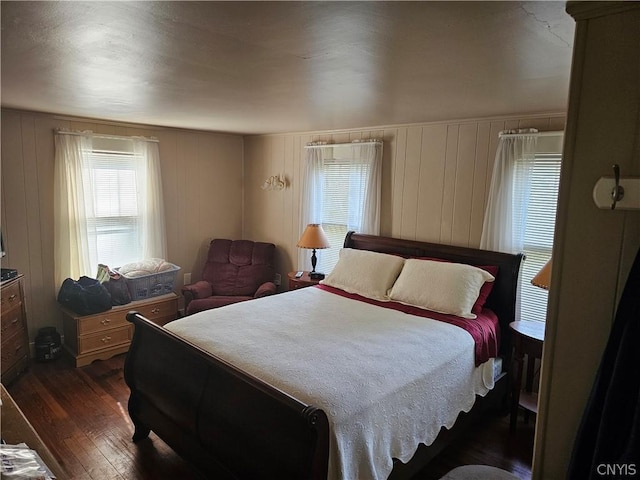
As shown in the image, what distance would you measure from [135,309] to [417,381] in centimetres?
306

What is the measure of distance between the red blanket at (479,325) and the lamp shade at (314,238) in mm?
1075

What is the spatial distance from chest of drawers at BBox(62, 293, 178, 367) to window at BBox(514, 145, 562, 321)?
11.4ft

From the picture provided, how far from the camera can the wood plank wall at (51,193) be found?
3715mm

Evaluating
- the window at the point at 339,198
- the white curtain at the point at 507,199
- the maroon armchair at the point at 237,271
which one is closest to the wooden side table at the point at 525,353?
the white curtain at the point at 507,199

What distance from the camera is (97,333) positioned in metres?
3.90

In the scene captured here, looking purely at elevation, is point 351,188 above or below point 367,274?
above

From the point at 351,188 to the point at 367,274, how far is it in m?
1.06

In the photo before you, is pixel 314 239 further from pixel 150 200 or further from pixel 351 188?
pixel 150 200

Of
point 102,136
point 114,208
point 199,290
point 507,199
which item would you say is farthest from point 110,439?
point 507,199

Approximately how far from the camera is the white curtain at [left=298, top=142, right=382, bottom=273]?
4.09 meters

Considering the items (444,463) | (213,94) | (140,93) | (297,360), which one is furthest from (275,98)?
(444,463)

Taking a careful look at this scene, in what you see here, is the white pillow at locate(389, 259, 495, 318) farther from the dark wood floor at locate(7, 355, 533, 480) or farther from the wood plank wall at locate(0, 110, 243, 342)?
the wood plank wall at locate(0, 110, 243, 342)

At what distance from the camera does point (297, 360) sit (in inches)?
90.4

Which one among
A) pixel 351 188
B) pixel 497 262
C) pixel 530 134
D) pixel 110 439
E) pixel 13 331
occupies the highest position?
pixel 530 134
